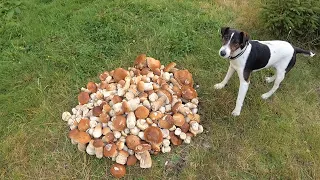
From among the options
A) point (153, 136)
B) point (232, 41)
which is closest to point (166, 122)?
point (153, 136)

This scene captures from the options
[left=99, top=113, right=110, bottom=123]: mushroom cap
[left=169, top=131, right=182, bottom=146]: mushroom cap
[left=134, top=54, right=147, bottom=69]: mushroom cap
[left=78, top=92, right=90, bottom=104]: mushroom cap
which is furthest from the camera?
[left=134, top=54, right=147, bottom=69]: mushroom cap

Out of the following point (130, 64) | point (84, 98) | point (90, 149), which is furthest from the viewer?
point (130, 64)

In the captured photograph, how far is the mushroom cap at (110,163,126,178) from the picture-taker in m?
3.60

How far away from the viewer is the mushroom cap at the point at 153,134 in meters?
3.61

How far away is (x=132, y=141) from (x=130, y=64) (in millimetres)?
1712

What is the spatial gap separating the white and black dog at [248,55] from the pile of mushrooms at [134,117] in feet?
2.17

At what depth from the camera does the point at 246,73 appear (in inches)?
155

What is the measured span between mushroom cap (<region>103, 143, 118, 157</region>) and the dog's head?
5.35ft

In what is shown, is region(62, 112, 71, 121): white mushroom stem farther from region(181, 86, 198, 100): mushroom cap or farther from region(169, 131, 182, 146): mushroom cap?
region(181, 86, 198, 100): mushroom cap

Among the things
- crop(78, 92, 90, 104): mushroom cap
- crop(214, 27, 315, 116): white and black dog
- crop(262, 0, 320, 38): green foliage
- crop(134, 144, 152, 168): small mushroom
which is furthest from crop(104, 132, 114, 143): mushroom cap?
crop(262, 0, 320, 38): green foliage

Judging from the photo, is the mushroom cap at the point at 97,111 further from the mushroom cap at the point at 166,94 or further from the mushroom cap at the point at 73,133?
the mushroom cap at the point at 166,94

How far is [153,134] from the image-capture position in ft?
11.8

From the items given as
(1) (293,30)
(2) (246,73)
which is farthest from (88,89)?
(1) (293,30)

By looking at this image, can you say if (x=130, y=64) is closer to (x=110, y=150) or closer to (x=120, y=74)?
(x=120, y=74)
